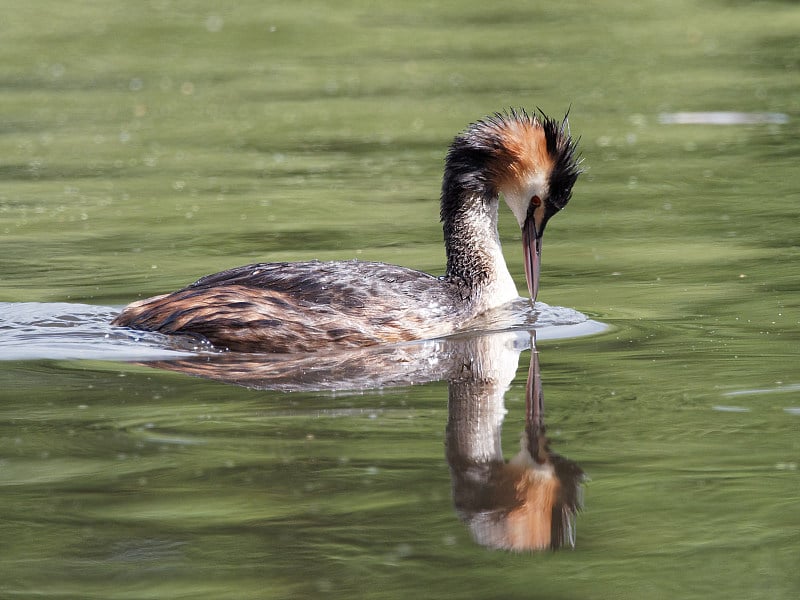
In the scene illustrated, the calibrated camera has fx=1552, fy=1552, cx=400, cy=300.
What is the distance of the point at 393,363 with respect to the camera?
8.57 m

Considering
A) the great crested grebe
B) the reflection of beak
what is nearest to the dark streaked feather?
the great crested grebe

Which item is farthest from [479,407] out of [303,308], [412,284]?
[412,284]

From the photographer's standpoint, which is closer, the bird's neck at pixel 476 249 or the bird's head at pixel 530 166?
the bird's head at pixel 530 166

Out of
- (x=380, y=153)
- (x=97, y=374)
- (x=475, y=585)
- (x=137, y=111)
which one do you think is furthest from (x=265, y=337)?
(x=137, y=111)

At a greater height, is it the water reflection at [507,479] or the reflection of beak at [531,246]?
the reflection of beak at [531,246]

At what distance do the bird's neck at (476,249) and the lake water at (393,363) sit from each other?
1.15 ft

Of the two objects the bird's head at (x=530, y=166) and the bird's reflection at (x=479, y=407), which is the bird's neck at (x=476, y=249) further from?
the bird's reflection at (x=479, y=407)

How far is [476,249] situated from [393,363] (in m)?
1.59

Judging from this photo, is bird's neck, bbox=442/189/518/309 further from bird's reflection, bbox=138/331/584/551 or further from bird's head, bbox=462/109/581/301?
bird's reflection, bbox=138/331/584/551

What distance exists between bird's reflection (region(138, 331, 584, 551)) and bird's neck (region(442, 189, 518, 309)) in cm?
59

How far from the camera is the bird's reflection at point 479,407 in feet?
19.3

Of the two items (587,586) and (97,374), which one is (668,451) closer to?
(587,586)

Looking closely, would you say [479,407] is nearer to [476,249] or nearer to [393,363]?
[393,363]

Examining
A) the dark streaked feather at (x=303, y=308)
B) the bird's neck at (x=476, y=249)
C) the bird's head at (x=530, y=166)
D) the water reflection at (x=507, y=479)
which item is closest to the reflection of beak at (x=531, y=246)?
the bird's head at (x=530, y=166)
